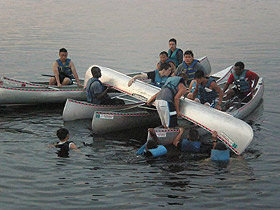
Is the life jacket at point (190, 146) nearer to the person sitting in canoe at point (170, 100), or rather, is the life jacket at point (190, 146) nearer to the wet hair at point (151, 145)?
the person sitting in canoe at point (170, 100)

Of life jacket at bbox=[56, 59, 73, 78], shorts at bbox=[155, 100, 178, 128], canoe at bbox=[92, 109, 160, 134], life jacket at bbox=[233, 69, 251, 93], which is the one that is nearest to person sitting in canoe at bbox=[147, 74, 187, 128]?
shorts at bbox=[155, 100, 178, 128]

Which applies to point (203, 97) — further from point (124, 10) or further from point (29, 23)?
point (124, 10)

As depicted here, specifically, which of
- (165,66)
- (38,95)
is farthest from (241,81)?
(38,95)

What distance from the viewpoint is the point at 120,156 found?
38.4 ft

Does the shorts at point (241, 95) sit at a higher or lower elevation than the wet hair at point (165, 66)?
lower

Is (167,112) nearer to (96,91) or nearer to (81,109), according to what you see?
(96,91)

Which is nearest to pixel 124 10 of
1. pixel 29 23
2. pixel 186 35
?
pixel 29 23

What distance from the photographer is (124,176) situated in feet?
34.5

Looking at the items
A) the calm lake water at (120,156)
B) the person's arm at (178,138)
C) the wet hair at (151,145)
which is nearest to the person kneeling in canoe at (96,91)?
the calm lake water at (120,156)

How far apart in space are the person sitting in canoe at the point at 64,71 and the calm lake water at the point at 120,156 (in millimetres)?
954

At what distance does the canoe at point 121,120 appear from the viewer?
13156 millimetres

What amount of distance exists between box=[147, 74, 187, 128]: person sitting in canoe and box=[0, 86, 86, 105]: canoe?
4.10 m

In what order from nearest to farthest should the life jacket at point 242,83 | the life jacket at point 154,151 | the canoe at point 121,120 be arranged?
the life jacket at point 154,151 < the canoe at point 121,120 < the life jacket at point 242,83

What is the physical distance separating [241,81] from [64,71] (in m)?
5.49
